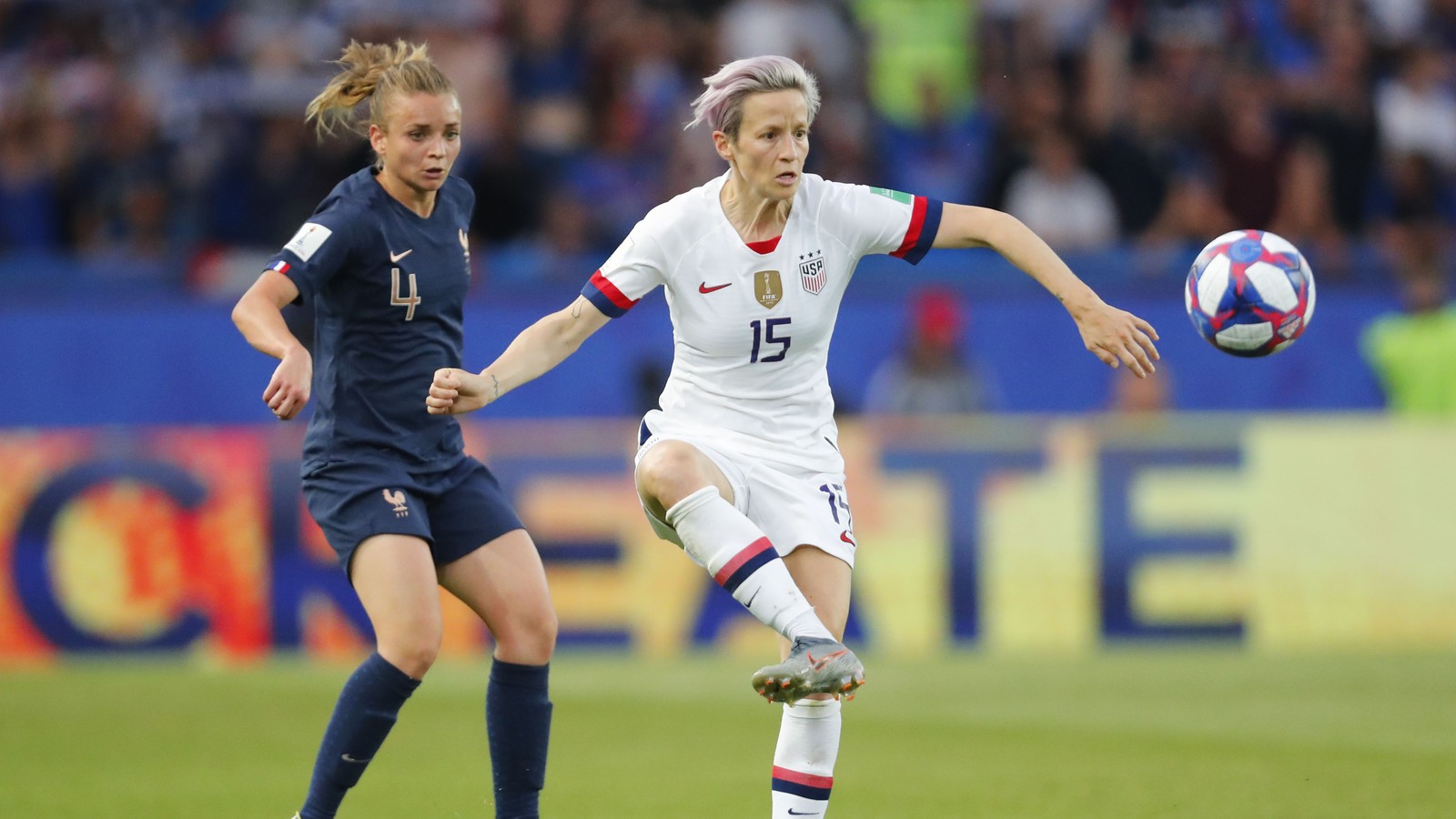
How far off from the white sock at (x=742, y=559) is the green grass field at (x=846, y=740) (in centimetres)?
176

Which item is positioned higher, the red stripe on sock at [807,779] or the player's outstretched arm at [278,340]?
the player's outstretched arm at [278,340]

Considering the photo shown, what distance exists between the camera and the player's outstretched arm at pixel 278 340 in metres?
5.36

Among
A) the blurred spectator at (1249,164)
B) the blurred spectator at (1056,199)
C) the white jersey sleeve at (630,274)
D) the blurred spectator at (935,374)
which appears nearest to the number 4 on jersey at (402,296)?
the white jersey sleeve at (630,274)

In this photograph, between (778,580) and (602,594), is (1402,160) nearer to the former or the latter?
(602,594)

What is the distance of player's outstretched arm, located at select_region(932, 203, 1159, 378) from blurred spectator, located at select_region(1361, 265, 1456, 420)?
8.05 m

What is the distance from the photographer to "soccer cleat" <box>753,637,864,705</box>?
5191mm

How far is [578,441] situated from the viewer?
12.3 metres

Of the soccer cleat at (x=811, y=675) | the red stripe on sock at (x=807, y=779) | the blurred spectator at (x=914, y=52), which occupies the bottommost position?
the red stripe on sock at (x=807, y=779)

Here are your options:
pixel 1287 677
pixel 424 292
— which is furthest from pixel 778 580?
pixel 1287 677

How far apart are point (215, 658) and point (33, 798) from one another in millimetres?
4566

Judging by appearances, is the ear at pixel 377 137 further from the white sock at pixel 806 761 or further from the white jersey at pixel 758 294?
the white sock at pixel 806 761

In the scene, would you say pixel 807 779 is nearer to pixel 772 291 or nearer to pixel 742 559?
pixel 742 559

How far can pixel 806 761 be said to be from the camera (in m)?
5.71

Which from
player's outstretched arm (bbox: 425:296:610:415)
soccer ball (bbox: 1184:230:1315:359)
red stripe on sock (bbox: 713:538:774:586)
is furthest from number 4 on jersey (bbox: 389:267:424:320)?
soccer ball (bbox: 1184:230:1315:359)
